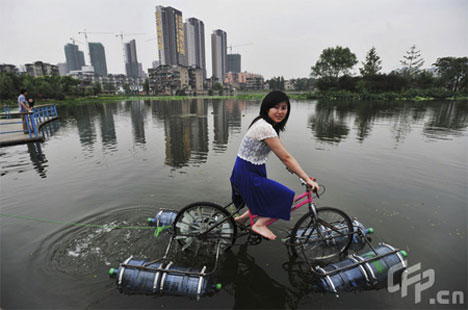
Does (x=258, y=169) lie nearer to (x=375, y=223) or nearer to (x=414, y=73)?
(x=375, y=223)

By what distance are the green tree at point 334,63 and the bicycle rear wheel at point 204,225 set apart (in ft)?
277

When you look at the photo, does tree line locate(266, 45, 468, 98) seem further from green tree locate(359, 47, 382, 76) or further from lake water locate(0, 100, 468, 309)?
lake water locate(0, 100, 468, 309)

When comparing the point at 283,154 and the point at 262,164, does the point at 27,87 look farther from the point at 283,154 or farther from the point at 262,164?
the point at 283,154

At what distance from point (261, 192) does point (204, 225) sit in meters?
1.12

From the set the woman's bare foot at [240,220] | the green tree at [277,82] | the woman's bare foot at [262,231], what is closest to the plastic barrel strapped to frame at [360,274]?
the woman's bare foot at [262,231]

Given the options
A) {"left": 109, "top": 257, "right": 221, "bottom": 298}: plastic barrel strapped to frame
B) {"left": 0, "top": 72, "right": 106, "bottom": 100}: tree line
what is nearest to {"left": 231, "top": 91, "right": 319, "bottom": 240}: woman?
{"left": 109, "top": 257, "right": 221, "bottom": 298}: plastic barrel strapped to frame

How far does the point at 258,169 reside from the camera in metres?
2.97

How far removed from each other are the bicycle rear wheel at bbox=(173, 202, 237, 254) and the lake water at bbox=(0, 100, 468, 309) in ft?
1.28

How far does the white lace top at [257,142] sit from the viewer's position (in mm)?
2709

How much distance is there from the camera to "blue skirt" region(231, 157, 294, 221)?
292cm

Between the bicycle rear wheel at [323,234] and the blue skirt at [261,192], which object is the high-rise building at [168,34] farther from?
the bicycle rear wheel at [323,234]

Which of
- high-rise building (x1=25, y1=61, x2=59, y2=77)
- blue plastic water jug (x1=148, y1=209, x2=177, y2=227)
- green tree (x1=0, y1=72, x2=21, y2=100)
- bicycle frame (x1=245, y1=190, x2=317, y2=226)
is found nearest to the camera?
bicycle frame (x1=245, y1=190, x2=317, y2=226)

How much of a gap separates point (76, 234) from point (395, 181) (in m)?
7.99

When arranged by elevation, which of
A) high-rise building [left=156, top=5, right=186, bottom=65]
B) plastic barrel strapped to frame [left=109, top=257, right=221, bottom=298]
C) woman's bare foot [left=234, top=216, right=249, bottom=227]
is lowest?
plastic barrel strapped to frame [left=109, top=257, right=221, bottom=298]
